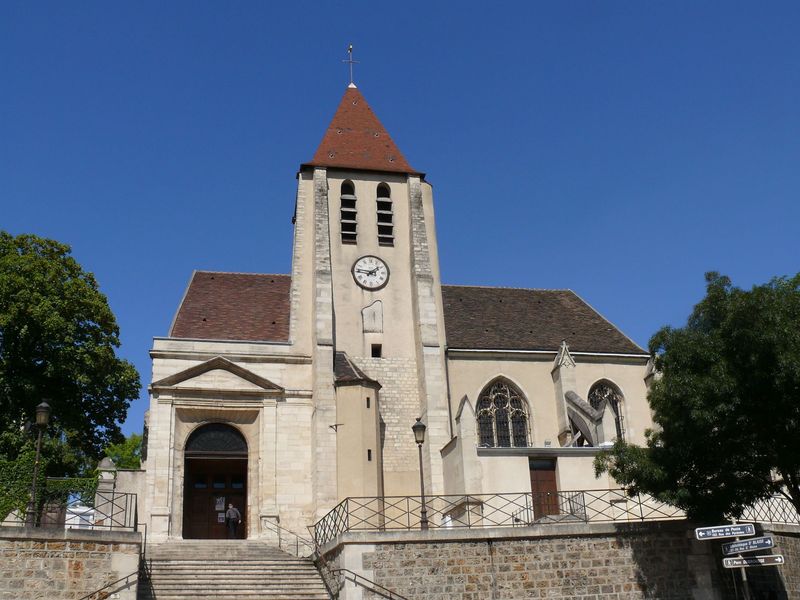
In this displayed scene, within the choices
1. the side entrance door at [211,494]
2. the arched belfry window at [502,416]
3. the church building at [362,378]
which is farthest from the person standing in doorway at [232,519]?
the arched belfry window at [502,416]

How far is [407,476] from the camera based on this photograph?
24.7 m

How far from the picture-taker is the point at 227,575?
59.7ft

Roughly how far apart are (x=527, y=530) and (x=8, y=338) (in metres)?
14.8

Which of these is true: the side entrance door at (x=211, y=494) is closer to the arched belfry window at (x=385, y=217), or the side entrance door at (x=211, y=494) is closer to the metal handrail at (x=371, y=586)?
the metal handrail at (x=371, y=586)

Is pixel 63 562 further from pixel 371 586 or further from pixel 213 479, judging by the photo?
pixel 213 479

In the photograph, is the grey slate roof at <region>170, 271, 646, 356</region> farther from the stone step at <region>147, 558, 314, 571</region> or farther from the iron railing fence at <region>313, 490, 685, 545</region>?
the stone step at <region>147, 558, 314, 571</region>

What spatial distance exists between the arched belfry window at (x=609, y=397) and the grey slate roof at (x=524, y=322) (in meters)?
1.23

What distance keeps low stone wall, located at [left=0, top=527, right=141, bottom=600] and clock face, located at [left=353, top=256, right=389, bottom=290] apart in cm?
1262

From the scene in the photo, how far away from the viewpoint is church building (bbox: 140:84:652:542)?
76.6 feet

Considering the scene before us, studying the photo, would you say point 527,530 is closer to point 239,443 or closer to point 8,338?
point 239,443

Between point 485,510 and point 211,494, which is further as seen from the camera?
point 211,494

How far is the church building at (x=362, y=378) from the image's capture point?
23.4 metres

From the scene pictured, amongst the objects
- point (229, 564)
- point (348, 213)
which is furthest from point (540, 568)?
point (348, 213)

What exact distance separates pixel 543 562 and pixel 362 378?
8.59 meters
